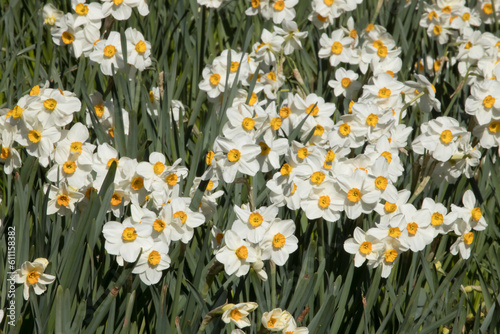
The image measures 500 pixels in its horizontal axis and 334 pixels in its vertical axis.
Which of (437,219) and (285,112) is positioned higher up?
(285,112)

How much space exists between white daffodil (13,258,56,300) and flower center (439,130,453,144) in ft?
4.47

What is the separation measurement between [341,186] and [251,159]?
29 centimetres

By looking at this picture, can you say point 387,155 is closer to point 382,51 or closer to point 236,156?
point 236,156

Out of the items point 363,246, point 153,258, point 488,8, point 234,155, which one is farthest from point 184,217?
point 488,8

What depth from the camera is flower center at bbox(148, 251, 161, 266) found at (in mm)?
1501

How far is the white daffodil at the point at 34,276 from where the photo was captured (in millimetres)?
1504

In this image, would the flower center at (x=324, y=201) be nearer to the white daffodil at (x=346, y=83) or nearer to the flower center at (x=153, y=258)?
the flower center at (x=153, y=258)

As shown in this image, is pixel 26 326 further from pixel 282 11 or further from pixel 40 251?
pixel 282 11

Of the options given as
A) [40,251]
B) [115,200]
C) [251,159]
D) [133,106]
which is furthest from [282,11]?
[40,251]

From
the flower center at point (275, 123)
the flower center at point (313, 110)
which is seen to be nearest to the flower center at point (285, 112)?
the flower center at point (313, 110)

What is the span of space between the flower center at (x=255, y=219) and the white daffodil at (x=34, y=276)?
0.57 m

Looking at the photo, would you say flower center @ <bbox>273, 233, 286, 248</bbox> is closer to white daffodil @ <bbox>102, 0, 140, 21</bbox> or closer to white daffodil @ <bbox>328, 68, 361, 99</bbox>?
white daffodil @ <bbox>328, 68, 361, 99</bbox>

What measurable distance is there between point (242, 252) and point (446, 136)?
0.89 metres

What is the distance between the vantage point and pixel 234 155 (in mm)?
1636
